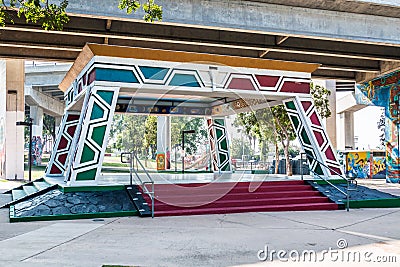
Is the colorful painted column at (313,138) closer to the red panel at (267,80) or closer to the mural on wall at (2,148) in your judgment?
the red panel at (267,80)

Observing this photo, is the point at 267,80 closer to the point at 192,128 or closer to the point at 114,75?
the point at 114,75

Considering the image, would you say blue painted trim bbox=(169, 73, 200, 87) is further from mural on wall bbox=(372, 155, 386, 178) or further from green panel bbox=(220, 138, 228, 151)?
mural on wall bbox=(372, 155, 386, 178)

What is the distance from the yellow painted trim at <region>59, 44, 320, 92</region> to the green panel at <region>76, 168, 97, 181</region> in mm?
3214

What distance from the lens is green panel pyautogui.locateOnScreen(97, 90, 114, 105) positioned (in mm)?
12188

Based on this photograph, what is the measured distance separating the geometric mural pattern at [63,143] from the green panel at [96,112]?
4996 millimetres

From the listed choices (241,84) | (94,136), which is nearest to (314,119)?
(241,84)

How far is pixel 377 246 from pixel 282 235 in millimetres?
1695

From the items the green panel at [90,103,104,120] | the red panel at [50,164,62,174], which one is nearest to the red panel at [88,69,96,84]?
the green panel at [90,103,104,120]

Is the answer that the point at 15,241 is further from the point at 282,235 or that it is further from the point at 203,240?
the point at 282,235

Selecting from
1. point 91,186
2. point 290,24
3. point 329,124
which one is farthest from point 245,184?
point 329,124

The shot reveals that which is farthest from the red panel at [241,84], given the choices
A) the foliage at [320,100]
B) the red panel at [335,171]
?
the foliage at [320,100]

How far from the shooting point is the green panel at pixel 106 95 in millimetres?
12188

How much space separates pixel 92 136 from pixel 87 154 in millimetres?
503

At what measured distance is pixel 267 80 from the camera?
14.3 metres
